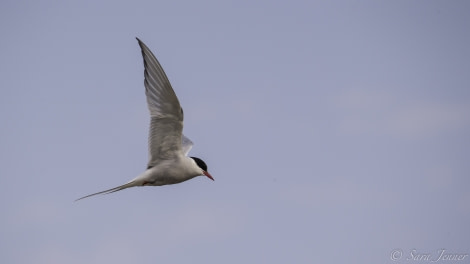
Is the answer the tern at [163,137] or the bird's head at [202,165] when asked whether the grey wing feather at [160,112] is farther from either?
the bird's head at [202,165]

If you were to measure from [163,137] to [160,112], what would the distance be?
0.41 meters

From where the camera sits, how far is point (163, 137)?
9414 mm

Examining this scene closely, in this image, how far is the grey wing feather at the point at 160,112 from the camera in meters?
8.89

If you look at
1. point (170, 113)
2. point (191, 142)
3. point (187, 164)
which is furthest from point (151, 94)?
point (191, 142)

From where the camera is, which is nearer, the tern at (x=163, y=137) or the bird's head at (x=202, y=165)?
the tern at (x=163, y=137)

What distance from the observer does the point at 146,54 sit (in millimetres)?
8781

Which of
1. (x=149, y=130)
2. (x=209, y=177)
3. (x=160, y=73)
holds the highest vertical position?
(x=160, y=73)

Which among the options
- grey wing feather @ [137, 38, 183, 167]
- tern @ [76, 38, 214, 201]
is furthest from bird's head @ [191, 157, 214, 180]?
grey wing feather @ [137, 38, 183, 167]

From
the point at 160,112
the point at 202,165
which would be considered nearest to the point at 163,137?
the point at 160,112

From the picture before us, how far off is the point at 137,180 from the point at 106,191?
0.56 m

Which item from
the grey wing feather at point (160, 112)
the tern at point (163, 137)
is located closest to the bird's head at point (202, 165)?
the tern at point (163, 137)

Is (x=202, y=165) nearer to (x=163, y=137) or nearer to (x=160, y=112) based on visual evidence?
(x=163, y=137)

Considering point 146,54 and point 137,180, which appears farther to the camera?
point 137,180

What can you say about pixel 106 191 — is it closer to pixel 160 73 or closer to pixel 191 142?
pixel 160 73
